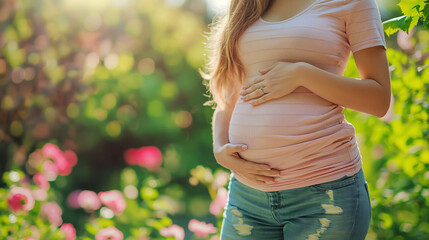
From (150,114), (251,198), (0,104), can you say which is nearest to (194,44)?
(150,114)

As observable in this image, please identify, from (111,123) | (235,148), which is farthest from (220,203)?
(111,123)

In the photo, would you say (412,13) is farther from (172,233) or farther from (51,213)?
(51,213)

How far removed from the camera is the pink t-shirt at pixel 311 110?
127cm

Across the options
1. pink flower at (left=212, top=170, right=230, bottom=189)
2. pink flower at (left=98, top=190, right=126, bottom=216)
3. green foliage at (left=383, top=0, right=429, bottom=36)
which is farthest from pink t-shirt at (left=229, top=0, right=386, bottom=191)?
pink flower at (left=98, top=190, right=126, bottom=216)

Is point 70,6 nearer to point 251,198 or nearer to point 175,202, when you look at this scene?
point 175,202

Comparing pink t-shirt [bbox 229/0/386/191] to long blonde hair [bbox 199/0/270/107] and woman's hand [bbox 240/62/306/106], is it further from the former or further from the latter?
long blonde hair [bbox 199/0/270/107]

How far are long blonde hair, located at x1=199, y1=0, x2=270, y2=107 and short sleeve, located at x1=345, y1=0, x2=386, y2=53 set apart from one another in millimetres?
369

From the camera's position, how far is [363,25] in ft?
4.19

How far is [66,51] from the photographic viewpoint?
168 inches

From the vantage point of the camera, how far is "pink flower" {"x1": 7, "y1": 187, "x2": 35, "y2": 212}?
2543mm

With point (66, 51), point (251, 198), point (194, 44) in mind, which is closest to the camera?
point (251, 198)

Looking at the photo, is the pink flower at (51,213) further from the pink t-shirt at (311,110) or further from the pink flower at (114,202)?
the pink t-shirt at (311,110)

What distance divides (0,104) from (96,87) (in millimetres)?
907

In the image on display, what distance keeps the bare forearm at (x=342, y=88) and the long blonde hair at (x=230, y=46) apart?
0.37m
